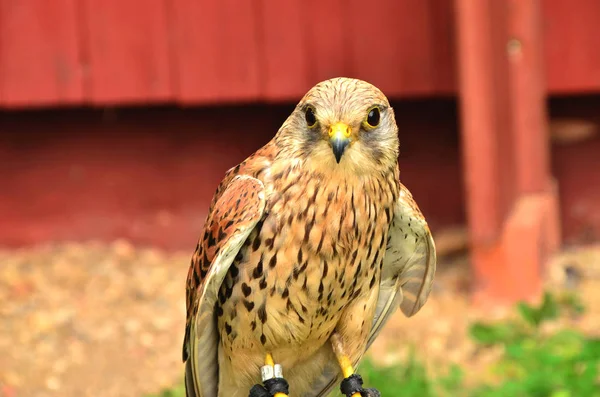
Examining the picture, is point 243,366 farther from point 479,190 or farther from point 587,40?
point 587,40

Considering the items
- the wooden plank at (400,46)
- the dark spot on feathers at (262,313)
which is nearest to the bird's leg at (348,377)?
the dark spot on feathers at (262,313)

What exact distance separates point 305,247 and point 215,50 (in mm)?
2690

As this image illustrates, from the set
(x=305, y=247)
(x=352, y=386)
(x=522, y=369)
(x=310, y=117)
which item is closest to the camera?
(x=310, y=117)

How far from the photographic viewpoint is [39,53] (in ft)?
18.5

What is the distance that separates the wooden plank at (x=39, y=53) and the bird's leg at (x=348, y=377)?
2.69 metres

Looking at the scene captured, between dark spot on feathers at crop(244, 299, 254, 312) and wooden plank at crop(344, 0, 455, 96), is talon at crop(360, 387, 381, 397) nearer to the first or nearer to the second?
dark spot on feathers at crop(244, 299, 254, 312)

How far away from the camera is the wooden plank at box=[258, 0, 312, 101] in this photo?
5555mm

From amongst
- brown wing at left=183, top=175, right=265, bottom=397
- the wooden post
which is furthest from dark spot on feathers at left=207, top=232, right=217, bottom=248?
the wooden post

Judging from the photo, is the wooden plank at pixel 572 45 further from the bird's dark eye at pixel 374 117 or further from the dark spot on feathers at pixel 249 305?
the dark spot on feathers at pixel 249 305

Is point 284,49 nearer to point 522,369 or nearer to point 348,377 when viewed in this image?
point 522,369

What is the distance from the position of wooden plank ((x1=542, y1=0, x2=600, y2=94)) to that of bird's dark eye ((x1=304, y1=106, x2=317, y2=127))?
2849mm

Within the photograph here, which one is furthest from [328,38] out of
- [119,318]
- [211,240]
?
[211,240]

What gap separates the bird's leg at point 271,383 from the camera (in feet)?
10.7

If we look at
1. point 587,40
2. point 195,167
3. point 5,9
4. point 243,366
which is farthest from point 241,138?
point 243,366
